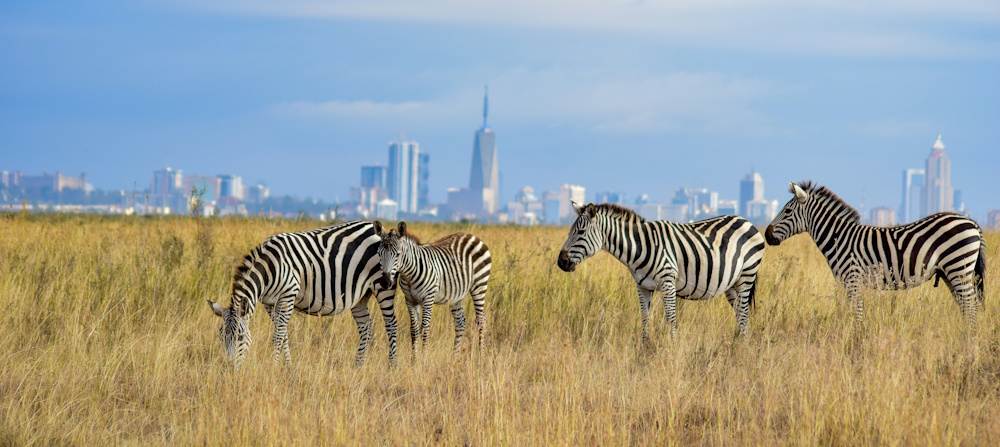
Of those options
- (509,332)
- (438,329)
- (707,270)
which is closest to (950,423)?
(707,270)

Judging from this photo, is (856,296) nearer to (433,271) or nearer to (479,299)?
(479,299)

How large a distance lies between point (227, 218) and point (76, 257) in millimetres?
5423

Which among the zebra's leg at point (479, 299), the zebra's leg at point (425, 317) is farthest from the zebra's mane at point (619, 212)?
the zebra's leg at point (425, 317)

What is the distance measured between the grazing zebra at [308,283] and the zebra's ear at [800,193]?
4884 millimetres

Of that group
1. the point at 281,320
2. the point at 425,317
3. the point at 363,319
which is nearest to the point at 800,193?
the point at 425,317

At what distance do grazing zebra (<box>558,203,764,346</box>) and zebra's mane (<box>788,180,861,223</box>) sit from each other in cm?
96

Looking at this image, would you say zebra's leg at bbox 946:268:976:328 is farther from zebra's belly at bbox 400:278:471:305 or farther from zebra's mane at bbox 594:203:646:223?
zebra's belly at bbox 400:278:471:305

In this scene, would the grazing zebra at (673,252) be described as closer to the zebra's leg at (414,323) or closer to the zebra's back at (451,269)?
the zebra's back at (451,269)

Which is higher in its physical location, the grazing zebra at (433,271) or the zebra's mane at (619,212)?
the zebra's mane at (619,212)

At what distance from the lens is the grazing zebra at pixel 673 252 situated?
8.55 m

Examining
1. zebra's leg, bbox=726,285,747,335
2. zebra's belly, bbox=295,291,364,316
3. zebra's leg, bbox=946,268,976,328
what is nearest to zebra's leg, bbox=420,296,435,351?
zebra's belly, bbox=295,291,364,316

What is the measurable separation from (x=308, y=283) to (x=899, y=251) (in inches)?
253

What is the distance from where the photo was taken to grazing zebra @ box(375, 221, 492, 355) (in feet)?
25.5

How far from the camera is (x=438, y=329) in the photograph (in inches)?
394
